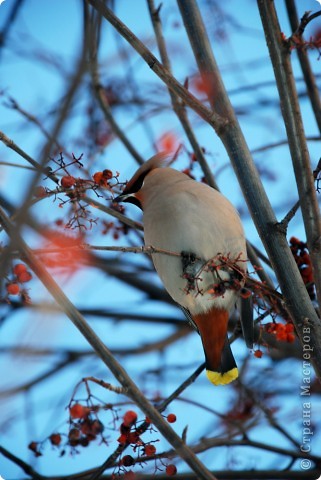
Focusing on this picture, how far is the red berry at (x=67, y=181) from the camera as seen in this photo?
2266 mm

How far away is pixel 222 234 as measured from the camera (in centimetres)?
288

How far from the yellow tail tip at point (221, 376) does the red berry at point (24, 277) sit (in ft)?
3.27

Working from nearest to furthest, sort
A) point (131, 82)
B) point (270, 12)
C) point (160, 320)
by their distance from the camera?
point (270, 12), point (131, 82), point (160, 320)

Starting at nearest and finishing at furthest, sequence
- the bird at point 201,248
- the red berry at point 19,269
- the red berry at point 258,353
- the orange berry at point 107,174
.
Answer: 1. the red berry at point 19,269
2. the orange berry at point 107,174
3. the red berry at point 258,353
4. the bird at point 201,248

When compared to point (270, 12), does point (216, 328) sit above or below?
below

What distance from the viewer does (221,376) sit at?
3018 mm

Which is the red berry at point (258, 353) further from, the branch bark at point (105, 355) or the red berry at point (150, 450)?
the branch bark at point (105, 355)

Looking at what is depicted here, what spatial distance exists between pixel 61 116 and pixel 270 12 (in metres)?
1.60

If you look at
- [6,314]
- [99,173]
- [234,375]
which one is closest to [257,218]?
[99,173]

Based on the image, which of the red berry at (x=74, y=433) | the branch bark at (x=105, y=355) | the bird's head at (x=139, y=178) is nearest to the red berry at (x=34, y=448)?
the red berry at (x=74, y=433)

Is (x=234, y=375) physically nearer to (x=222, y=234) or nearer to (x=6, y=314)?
(x=222, y=234)

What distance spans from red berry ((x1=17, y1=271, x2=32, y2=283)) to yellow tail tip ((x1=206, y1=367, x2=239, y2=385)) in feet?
3.27

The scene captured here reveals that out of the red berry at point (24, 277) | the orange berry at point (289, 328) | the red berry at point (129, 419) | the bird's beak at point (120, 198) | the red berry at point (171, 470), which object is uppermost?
the bird's beak at point (120, 198)

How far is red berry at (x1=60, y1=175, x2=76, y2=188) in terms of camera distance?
7.43 feet
